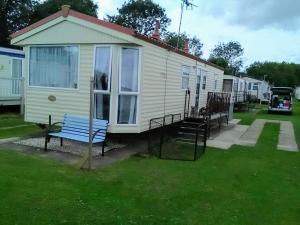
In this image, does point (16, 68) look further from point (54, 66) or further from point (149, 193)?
point (149, 193)

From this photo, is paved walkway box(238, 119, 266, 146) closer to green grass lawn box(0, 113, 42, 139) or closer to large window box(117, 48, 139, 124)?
large window box(117, 48, 139, 124)

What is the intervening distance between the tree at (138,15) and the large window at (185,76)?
118ft

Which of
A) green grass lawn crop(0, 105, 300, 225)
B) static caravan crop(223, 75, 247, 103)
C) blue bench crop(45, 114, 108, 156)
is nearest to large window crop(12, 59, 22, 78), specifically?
blue bench crop(45, 114, 108, 156)

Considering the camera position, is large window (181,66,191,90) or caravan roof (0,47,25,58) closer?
large window (181,66,191,90)

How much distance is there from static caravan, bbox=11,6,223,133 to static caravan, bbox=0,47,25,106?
587 cm

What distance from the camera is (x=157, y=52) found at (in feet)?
35.5

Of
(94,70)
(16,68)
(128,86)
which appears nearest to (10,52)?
(16,68)

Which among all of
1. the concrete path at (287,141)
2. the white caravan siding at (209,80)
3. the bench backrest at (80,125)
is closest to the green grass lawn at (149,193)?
the bench backrest at (80,125)

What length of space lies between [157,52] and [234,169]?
12.9 ft

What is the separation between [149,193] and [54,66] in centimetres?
555

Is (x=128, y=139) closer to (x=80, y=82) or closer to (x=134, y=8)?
(x=80, y=82)

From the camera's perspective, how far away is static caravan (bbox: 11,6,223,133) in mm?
9789

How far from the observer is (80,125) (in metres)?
9.44

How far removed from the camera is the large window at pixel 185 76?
527 inches
